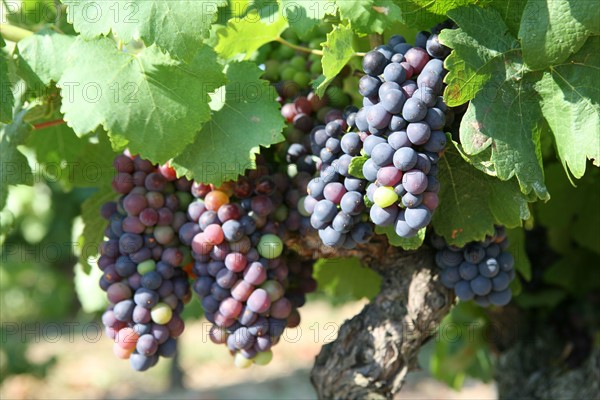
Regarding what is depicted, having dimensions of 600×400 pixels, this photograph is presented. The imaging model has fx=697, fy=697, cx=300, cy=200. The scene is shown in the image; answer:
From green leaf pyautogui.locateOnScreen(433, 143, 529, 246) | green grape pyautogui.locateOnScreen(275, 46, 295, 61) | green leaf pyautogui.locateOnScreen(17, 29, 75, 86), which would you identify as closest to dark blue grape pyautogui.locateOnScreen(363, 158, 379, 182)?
green leaf pyautogui.locateOnScreen(433, 143, 529, 246)

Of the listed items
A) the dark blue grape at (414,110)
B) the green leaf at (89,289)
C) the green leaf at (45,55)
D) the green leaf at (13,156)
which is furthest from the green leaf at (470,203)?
the green leaf at (89,289)

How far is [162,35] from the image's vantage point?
133 centimetres

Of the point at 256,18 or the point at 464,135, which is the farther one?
the point at 256,18

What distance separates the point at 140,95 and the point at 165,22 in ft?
0.62

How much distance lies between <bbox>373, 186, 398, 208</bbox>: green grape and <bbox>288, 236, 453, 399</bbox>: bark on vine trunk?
0.40 meters

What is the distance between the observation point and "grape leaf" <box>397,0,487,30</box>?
4.50 ft

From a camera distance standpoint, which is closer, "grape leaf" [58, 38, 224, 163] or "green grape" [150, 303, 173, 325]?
"grape leaf" [58, 38, 224, 163]

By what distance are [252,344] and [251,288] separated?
0.47ft

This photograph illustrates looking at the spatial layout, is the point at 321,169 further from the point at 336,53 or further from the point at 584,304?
the point at 584,304

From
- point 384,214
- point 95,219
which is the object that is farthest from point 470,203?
point 95,219

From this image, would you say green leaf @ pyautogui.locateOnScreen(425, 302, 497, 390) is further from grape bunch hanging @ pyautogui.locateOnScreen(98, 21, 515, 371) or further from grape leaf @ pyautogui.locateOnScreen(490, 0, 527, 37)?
grape leaf @ pyautogui.locateOnScreen(490, 0, 527, 37)

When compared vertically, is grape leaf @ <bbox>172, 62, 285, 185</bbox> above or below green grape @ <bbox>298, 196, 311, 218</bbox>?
above

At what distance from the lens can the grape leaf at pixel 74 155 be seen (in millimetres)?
1922

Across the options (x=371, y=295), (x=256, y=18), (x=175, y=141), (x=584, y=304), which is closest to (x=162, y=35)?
(x=175, y=141)
